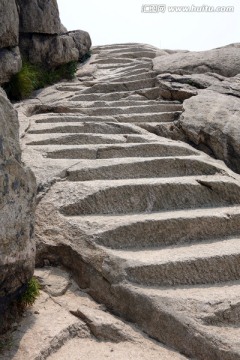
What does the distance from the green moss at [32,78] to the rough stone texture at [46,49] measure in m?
0.16

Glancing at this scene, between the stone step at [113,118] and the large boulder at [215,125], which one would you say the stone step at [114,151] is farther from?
the stone step at [113,118]

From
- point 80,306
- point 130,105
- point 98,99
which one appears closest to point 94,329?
point 80,306

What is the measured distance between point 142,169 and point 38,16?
5705 millimetres

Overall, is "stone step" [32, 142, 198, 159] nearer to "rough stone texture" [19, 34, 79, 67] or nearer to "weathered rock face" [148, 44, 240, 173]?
"weathered rock face" [148, 44, 240, 173]

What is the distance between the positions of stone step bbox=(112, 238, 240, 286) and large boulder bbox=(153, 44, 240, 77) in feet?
19.1

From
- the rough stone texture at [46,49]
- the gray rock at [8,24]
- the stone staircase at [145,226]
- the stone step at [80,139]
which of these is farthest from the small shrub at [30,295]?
the rough stone texture at [46,49]

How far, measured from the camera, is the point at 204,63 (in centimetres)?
912

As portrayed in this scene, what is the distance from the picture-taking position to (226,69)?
8984 mm

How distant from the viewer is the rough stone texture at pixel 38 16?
29.2 ft

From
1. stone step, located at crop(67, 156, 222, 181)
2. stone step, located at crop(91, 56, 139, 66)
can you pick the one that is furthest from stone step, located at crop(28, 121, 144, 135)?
stone step, located at crop(91, 56, 139, 66)

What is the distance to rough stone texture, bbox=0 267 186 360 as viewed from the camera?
9.13ft

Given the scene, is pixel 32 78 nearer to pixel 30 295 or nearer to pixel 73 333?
pixel 30 295

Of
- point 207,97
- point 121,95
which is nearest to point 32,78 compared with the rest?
point 121,95

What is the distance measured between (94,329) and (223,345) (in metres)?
0.89
